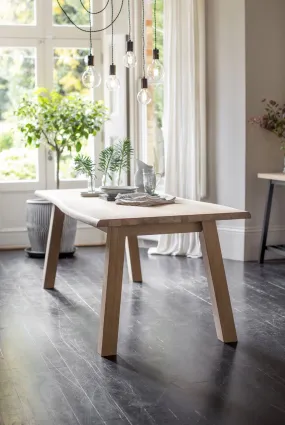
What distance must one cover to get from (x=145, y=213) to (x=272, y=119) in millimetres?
2622

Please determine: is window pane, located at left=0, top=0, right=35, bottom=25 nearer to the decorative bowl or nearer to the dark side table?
the dark side table

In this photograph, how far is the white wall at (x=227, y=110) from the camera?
644cm

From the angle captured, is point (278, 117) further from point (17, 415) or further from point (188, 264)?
point (17, 415)

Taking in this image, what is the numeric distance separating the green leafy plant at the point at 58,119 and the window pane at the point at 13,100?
0.85 ft

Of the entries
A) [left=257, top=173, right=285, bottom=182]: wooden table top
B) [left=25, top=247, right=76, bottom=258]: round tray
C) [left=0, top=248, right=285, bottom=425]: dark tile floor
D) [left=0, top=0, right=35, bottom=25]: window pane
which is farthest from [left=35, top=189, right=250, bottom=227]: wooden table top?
[left=0, top=0, right=35, bottom=25]: window pane

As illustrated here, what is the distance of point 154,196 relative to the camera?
4.74 m

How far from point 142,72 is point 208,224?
3.33 m

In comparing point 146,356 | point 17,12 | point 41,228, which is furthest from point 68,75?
point 146,356

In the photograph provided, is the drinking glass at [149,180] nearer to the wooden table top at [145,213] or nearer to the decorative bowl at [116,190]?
the decorative bowl at [116,190]

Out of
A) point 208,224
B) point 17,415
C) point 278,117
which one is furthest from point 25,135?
point 17,415

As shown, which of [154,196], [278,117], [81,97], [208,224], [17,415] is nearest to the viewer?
[17,415]

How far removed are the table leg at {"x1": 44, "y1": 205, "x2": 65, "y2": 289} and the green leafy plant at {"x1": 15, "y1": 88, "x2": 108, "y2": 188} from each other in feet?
4.58

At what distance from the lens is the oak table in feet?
13.0

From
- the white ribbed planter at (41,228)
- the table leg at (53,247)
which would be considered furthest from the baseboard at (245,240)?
the table leg at (53,247)
